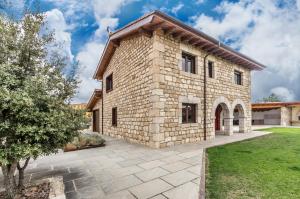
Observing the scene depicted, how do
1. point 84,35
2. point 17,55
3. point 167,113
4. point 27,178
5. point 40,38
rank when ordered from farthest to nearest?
point 84,35 < point 167,113 < point 27,178 < point 40,38 < point 17,55

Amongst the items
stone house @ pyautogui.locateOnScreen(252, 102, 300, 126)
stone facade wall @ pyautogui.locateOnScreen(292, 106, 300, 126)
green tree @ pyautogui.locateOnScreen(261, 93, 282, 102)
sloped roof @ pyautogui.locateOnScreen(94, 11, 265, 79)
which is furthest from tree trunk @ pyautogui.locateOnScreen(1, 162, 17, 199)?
green tree @ pyautogui.locateOnScreen(261, 93, 282, 102)

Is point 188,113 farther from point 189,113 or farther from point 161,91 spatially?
point 161,91

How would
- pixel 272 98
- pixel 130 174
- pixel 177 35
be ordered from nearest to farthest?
pixel 130 174
pixel 177 35
pixel 272 98

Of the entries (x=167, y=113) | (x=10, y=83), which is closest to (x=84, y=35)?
(x=167, y=113)

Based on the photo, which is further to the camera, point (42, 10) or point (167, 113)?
point (167, 113)

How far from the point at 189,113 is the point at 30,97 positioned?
6733 mm

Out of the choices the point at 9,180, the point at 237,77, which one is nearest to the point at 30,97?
the point at 9,180

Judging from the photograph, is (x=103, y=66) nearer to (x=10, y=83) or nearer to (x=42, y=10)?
(x=42, y=10)

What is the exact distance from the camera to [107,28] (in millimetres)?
10664

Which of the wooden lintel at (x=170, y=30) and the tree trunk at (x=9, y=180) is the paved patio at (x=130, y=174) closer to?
the tree trunk at (x=9, y=180)

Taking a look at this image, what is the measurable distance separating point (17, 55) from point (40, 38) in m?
0.50

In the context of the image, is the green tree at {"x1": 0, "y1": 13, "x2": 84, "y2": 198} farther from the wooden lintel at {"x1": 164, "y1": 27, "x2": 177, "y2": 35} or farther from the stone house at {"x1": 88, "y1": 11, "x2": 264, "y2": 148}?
the wooden lintel at {"x1": 164, "y1": 27, "x2": 177, "y2": 35}

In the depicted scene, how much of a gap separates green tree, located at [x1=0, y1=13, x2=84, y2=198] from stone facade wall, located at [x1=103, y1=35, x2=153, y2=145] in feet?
13.8

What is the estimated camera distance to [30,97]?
2523mm
